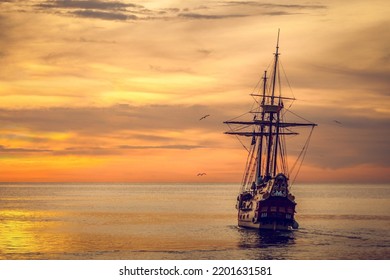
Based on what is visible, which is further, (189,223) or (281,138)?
(189,223)

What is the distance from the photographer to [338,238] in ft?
250

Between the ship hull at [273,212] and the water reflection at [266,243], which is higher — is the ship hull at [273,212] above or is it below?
above

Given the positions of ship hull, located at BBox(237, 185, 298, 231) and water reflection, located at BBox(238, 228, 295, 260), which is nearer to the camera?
water reflection, located at BBox(238, 228, 295, 260)

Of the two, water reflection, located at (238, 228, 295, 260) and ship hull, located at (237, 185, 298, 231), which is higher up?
ship hull, located at (237, 185, 298, 231)

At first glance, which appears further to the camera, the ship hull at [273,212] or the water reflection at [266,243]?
the ship hull at [273,212]

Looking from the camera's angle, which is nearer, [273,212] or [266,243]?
[266,243]

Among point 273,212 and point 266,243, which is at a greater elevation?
point 273,212
